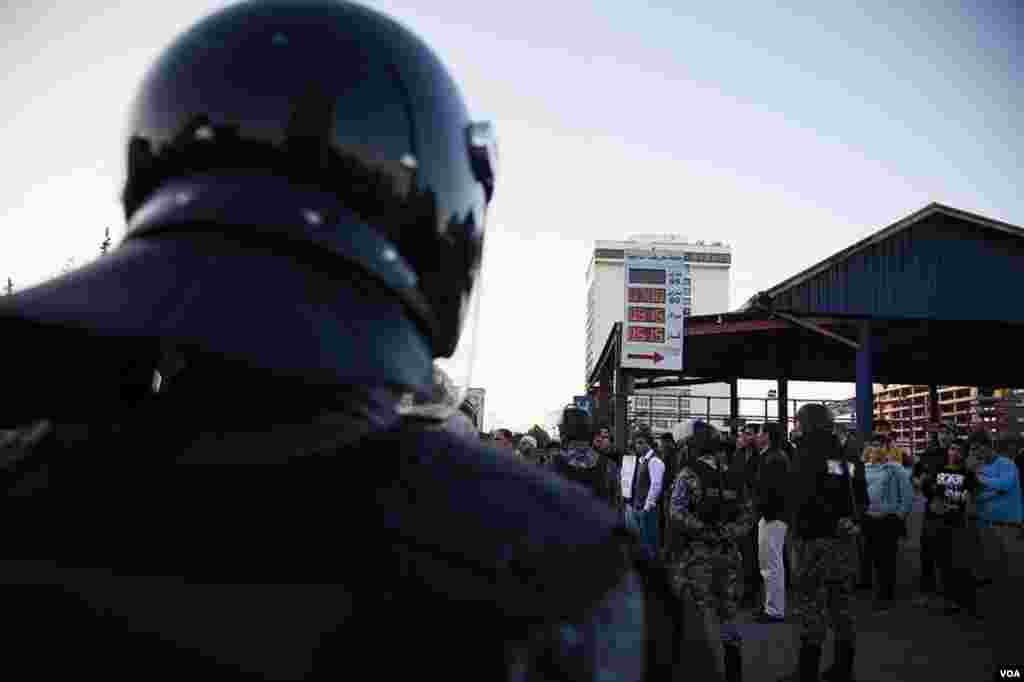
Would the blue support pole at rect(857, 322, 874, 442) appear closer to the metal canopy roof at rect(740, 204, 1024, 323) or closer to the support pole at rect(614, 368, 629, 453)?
the metal canopy roof at rect(740, 204, 1024, 323)

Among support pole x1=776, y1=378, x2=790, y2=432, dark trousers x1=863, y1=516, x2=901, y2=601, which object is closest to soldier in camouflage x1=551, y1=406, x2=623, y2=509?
dark trousers x1=863, y1=516, x2=901, y2=601

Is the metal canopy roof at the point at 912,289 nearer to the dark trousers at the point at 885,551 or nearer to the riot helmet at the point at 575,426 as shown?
the dark trousers at the point at 885,551

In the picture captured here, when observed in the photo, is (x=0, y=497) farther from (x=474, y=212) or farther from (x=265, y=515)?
(x=474, y=212)

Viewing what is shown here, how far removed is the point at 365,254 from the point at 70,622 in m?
0.52

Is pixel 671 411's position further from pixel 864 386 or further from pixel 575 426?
pixel 575 426

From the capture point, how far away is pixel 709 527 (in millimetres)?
5230

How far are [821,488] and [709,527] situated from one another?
3.11 feet

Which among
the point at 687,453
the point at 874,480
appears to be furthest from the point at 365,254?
the point at 874,480

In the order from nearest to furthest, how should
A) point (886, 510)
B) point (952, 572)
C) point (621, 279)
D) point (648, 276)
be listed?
point (952, 572) < point (886, 510) < point (648, 276) < point (621, 279)

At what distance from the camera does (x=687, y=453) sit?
552 centimetres

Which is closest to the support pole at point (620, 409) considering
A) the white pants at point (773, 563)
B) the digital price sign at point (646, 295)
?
the digital price sign at point (646, 295)

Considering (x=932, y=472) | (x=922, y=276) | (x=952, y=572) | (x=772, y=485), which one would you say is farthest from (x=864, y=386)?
(x=772, y=485)

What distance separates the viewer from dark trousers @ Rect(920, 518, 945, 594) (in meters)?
7.63

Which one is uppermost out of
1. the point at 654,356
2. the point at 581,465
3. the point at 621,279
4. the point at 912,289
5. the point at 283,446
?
the point at 621,279
